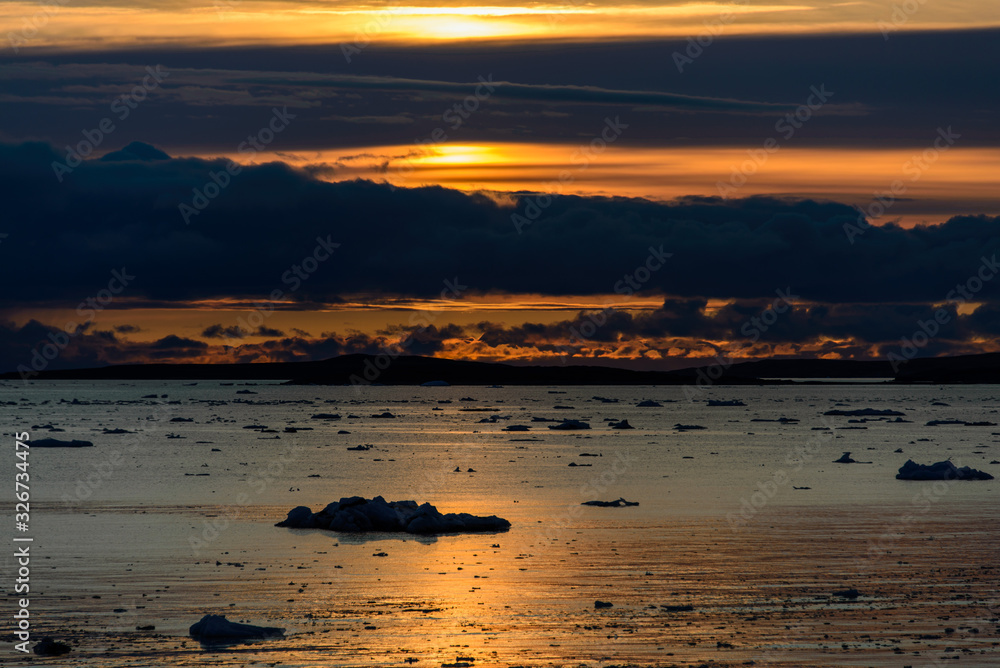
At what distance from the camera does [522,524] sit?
2752cm

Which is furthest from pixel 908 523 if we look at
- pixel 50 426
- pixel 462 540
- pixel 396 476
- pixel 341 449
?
pixel 50 426

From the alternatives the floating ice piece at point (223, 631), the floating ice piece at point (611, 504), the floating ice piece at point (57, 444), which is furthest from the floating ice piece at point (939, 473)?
the floating ice piece at point (57, 444)

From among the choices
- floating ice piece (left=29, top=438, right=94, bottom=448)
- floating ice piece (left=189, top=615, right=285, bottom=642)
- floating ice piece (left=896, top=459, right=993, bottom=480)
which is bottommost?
floating ice piece (left=189, top=615, right=285, bottom=642)

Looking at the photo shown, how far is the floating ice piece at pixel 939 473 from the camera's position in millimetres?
39031

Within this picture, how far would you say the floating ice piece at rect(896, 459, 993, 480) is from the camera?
39031mm

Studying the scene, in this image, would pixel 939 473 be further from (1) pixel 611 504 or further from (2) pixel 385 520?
(2) pixel 385 520

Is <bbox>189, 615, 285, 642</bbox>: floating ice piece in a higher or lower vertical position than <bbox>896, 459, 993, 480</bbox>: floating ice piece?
lower

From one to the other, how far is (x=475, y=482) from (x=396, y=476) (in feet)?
15.3

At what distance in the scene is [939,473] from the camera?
3909cm

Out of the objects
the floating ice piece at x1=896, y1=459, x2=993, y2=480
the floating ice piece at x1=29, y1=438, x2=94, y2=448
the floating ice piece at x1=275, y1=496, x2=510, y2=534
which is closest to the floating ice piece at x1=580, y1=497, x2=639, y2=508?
the floating ice piece at x1=275, y1=496, x2=510, y2=534

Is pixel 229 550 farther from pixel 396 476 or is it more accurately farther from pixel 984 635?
pixel 396 476

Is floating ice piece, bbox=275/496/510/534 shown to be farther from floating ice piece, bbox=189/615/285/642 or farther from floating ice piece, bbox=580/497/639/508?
floating ice piece, bbox=189/615/285/642

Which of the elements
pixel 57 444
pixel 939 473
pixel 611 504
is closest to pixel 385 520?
pixel 611 504

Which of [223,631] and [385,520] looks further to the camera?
[385,520]
